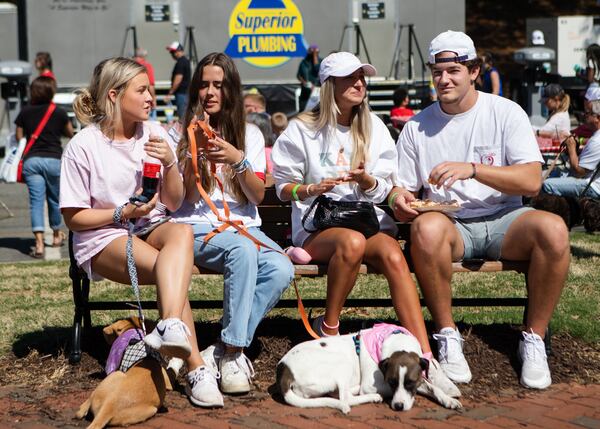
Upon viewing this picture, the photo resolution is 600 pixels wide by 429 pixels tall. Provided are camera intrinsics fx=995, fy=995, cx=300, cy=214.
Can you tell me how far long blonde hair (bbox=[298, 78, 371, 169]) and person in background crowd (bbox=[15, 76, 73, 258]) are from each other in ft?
17.6

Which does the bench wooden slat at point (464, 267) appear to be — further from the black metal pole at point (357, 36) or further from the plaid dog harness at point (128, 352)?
the black metal pole at point (357, 36)

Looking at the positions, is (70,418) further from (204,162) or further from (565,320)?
(565,320)

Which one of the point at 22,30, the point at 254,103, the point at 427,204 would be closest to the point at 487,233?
the point at 427,204

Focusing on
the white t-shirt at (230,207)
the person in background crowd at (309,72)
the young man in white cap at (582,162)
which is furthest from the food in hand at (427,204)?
the person in background crowd at (309,72)

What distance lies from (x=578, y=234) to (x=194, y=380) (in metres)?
6.22

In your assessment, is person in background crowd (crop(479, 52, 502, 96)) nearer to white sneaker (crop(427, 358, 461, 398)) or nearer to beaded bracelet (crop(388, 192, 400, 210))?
beaded bracelet (crop(388, 192, 400, 210))

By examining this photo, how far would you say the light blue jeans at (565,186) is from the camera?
29.5ft

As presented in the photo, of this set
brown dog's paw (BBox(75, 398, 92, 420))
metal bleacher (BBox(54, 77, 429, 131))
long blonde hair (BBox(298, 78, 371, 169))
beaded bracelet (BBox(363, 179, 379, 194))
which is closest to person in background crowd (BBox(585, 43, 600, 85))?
metal bleacher (BBox(54, 77, 429, 131))

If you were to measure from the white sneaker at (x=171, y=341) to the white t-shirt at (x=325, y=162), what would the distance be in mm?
1187

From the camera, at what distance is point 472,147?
539 centimetres

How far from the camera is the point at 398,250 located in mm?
5125

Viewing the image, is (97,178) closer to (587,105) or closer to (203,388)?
(203,388)

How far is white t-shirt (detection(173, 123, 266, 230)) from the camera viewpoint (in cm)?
535

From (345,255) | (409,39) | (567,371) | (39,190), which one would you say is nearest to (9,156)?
(39,190)
